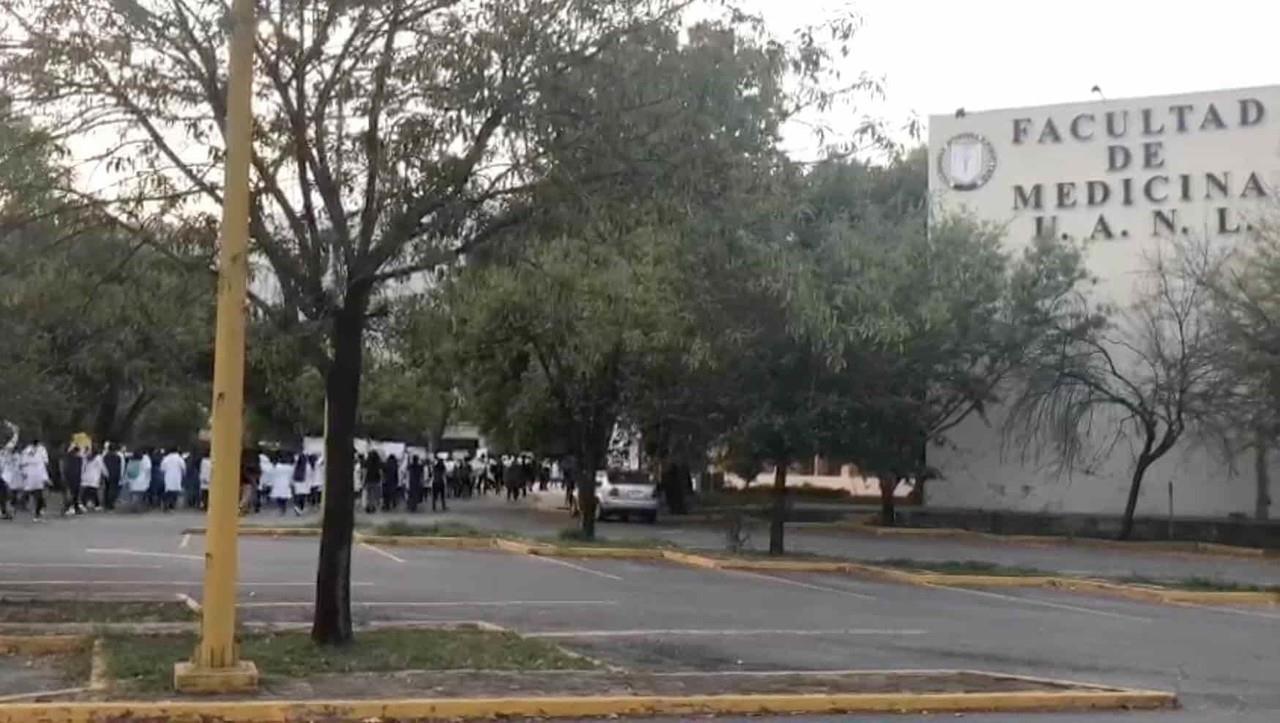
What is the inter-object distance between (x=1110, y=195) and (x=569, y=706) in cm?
2990

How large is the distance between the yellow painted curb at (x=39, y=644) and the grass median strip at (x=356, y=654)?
0.85 feet

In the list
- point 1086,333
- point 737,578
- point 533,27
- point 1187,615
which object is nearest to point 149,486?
point 737,578

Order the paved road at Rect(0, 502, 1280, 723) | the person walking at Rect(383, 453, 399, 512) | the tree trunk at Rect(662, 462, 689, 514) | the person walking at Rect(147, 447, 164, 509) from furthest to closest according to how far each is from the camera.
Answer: the tree trunk at Rect(662, 462, 689, 514), the person walking at Rect(383, 453, 399, 512), the person walking at Rect(147, 447, 164, 509), the paved road at Rect(0, 502, 1280, 723)

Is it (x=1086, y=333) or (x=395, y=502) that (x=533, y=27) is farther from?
(x=395, y=502)

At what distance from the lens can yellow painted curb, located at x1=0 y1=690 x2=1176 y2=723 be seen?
973cm

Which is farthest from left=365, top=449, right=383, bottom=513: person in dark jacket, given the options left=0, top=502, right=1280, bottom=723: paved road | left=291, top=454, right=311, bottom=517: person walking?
left=0, top=502, right=1280, bottom=723: paved road

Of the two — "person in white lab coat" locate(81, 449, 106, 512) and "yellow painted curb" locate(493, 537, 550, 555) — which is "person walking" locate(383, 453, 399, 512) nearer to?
"person in white lab coat" locate(81, 449, 106, 512)

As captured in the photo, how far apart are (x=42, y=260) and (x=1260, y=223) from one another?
77.3ft

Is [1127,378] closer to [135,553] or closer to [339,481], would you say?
[135,553]

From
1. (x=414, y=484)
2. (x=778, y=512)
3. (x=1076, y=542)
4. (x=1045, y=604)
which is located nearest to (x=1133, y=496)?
(x=1076, y=542)

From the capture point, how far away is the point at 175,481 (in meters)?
35.1

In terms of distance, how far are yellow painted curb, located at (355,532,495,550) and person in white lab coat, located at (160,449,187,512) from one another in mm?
9760

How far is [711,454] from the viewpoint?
28.5 metres

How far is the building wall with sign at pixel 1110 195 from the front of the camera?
35.8m
